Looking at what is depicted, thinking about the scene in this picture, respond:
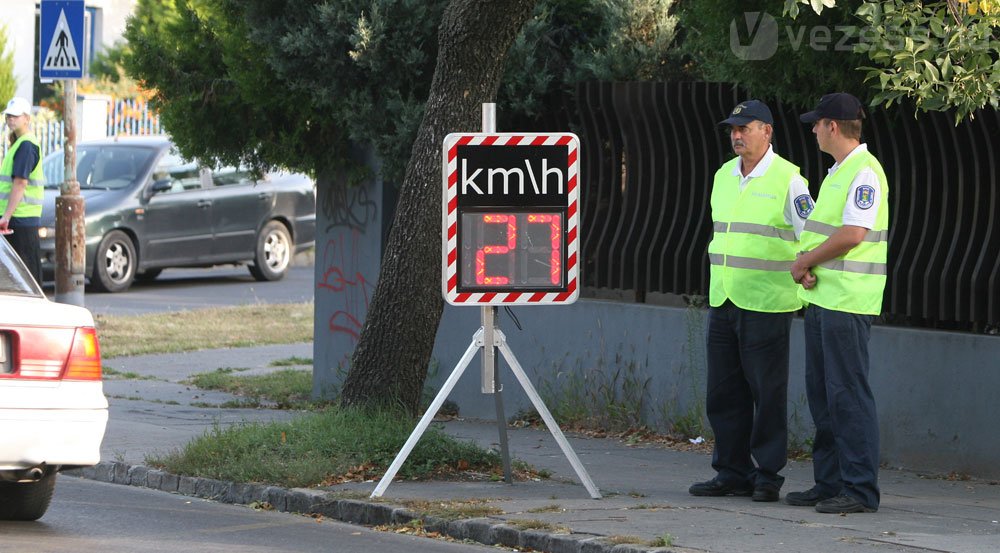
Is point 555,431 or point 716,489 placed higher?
point 555,431

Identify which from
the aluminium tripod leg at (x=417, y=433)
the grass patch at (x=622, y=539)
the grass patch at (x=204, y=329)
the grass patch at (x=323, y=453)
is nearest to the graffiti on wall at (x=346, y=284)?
the grass patch at (x=204, y=329)

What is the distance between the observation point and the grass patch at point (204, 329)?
15.8m

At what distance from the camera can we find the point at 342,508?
8.01 metres

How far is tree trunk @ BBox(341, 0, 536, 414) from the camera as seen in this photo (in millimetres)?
9188

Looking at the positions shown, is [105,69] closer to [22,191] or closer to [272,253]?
[272,253]

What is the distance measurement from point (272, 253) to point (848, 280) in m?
15.3

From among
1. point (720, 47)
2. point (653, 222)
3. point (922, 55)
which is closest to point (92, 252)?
point (653, 222)

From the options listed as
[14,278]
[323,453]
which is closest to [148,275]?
[323,453]

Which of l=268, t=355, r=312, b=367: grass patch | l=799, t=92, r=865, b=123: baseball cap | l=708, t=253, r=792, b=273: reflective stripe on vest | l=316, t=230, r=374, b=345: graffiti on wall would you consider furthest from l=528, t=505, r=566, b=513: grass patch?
l=268, t=355, r=312, b=367: grass patch

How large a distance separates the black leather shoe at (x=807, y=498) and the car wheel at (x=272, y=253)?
48.2 feet

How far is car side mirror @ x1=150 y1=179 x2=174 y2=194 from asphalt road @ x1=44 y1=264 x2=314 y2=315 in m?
1.29

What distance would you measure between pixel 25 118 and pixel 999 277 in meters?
7.88

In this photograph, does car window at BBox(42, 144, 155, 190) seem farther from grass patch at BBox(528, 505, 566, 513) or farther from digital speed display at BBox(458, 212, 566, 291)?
grass patch at BBox(528, 505, 566, 513)

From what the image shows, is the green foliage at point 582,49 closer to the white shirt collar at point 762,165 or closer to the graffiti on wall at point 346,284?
the graffiti on wall at point 346,284
